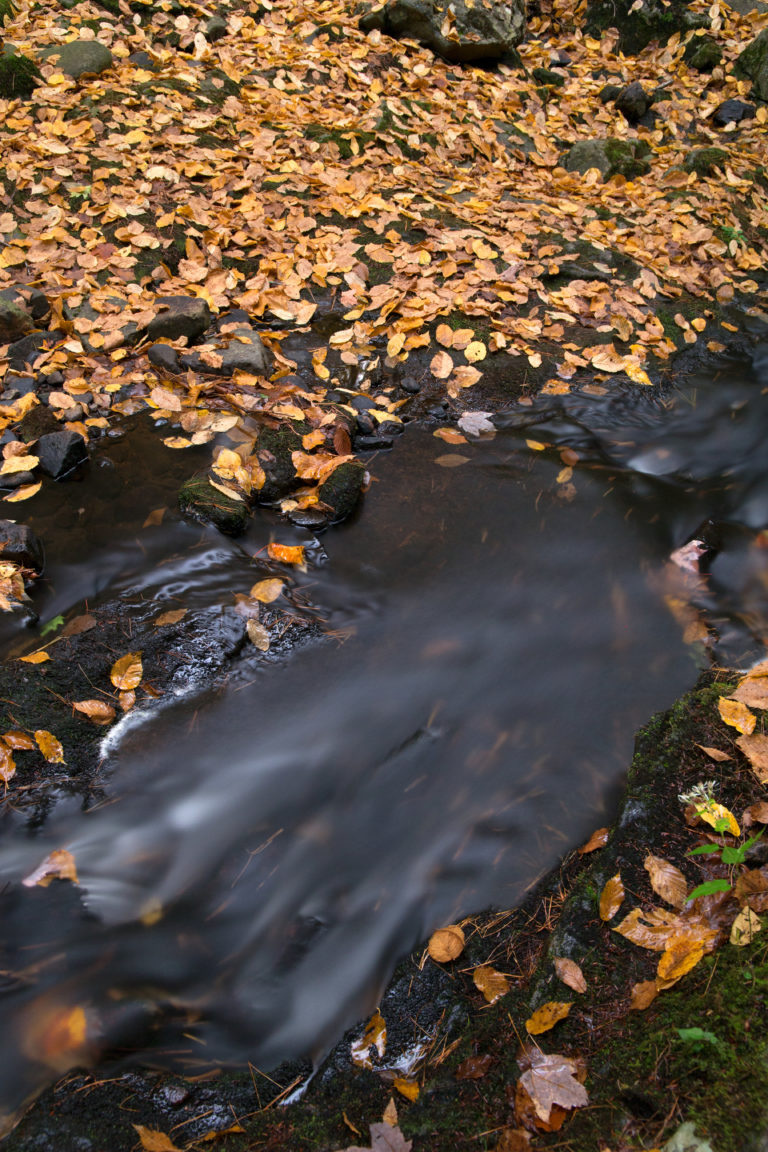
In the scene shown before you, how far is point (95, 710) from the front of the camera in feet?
8.49

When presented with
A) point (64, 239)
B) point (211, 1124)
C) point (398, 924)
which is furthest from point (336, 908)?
point (64, 239)

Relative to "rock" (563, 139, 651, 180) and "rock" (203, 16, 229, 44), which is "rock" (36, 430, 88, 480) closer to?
"rock" (203, 16, 229, 44)

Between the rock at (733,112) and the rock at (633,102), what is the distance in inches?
33.7

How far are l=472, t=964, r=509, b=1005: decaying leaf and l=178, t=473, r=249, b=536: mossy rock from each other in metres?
2.30

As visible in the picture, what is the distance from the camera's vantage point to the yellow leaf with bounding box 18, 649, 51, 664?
2.73 metres

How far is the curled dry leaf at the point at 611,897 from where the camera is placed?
190cm

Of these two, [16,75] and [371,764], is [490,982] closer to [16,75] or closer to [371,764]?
[371,764]

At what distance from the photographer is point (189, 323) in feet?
14.3

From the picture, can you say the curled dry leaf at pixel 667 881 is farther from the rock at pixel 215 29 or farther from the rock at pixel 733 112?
the rock at pixel 733 112

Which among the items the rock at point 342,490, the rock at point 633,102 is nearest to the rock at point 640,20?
the rock at point 633,102

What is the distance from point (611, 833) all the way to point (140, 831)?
166 centimetres

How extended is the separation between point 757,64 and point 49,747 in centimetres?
1054

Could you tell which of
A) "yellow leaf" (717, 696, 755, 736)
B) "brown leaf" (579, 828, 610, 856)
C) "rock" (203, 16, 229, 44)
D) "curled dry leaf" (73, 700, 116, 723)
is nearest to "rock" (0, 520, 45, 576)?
Result: "curled dry leaf" (73, 700, 116, 723)

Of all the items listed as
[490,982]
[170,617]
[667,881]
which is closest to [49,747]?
[170,617]
